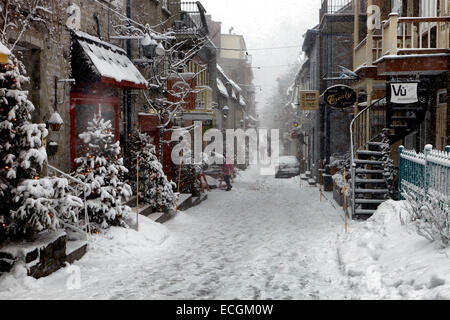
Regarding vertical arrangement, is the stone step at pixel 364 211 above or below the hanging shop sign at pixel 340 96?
below

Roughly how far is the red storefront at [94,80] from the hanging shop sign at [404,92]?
21.5 ft

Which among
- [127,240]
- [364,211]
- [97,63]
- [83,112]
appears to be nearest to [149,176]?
[83,112]

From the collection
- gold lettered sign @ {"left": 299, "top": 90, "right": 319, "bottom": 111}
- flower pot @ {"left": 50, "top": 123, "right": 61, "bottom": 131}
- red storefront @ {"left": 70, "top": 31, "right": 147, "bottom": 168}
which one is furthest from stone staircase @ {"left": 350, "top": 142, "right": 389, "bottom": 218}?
gold lettered sign @ {"left": 299, "top": 90, "right": 319, "bottom": 111}

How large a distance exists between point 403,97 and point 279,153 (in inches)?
2443

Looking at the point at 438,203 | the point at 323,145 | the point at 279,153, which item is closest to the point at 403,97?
the point at 438,203

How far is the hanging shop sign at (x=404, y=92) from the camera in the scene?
12164 millimetres

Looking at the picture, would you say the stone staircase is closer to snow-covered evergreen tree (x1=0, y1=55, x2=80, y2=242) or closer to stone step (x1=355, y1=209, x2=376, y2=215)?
stone step (x1=355, y1=209, x2=376, y2=215)

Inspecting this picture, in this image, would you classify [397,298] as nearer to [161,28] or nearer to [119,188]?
[119,188]

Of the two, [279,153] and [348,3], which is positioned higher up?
[348,3]

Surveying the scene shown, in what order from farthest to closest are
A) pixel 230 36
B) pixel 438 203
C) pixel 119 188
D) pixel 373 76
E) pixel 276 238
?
pixel 230 36 → pixel 373 76 → pixel 276 238 → pixel 119 188 → pixel 438 203

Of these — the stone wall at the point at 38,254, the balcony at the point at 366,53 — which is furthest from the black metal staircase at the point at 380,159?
the stone wall at the point at 38,254

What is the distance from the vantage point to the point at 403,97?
40.2ft

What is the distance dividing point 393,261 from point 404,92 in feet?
21.1

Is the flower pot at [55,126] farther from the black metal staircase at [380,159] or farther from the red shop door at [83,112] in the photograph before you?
the black metal staircase at [380,159]
